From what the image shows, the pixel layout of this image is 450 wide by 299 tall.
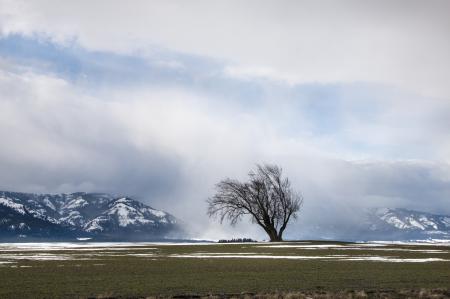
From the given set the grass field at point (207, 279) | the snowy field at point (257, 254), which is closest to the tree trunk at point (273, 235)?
the snowy field at point (257, 254)

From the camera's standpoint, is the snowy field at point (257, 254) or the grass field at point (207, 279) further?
the snowy field at point (257, 254)

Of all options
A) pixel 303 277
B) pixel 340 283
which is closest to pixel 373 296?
pixel 340 283

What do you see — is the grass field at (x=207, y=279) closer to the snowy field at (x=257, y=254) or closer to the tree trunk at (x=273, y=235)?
the snowy field at (x=257, y=254)

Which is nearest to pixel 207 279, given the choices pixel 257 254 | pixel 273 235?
pixel 257 254

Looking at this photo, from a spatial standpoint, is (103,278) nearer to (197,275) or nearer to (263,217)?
(197,275)

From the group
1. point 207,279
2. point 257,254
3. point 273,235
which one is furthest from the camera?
point 273,235

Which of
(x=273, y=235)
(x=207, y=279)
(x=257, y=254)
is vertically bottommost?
(x=207, y=279)

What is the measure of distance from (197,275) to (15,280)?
397 inches

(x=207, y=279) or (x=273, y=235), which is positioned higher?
(x=273, y=235)

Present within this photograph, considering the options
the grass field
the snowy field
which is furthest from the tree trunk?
the grass field

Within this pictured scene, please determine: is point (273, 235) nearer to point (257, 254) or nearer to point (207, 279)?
point (257, 254)

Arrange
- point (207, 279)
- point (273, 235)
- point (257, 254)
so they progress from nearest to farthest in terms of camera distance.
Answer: point (207, 279)
point (257, 254)
point (273, 235)

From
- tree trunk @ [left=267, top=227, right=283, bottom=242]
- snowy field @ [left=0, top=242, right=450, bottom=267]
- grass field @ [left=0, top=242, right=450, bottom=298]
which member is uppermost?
tree trunk @ [left=267, top=227, right=283, bottom=242]

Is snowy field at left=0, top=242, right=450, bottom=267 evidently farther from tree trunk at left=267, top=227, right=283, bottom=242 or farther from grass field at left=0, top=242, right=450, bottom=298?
tree trunk at left=267, top=227, right=283, bottom=242
